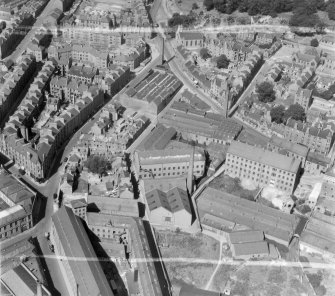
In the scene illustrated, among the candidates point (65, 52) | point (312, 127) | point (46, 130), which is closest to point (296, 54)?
point (312, 127)

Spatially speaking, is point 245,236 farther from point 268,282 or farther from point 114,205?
point 114,205

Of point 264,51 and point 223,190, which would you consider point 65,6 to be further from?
point 223,190

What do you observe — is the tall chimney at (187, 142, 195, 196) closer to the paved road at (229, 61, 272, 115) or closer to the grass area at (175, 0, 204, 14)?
the paved road at (229, 61, 272, 115)

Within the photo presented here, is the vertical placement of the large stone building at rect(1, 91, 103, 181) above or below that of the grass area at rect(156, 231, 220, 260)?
above

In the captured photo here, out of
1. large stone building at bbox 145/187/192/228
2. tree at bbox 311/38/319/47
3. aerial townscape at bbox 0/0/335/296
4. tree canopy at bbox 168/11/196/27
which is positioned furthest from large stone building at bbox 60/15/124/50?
large stone building at bbox 145/187/192/228

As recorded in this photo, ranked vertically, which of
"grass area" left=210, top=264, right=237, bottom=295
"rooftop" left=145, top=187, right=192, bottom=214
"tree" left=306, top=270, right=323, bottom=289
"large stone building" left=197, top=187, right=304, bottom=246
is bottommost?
"tree" left=306, top=270, right=323, bottom=289

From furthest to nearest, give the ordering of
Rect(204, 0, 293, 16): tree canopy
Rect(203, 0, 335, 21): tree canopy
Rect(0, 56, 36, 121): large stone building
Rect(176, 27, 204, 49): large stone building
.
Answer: Rect(204, 0, 293, 16): tree canopy → Rect(203, 0, 335, 21): tree canopy → Rect(176, 27, 204, 49): large stone building → Rect(0, 56, 36, 121): large stone building
